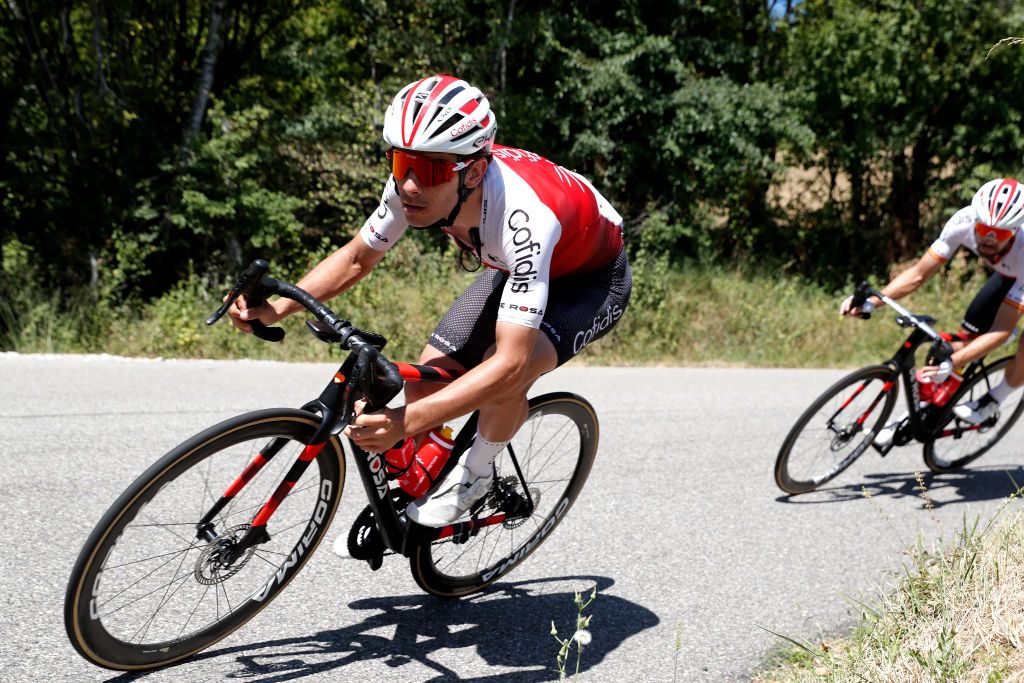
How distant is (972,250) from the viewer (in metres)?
5.86

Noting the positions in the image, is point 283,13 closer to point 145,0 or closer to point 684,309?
point 145,0

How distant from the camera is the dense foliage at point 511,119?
501 inches

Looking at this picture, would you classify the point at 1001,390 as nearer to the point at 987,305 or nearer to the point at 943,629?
the point at 987,305

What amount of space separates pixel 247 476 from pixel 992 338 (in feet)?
16.0

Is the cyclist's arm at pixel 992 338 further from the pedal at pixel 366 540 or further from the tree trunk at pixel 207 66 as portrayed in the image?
the tree trunk at pixel 207 66

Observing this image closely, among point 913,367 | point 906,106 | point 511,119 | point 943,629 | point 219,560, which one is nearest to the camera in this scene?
point 219,560

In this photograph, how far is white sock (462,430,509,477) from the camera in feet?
11.9

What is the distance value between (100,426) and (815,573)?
433cm

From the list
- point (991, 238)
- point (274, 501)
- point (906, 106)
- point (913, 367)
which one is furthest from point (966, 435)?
point (906, 106)

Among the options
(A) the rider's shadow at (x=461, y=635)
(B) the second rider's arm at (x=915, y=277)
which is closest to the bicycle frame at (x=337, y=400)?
(A) the rider's shadow at (x=461, y=635)

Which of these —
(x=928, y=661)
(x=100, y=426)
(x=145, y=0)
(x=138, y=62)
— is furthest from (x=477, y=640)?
(x=145, y=0)

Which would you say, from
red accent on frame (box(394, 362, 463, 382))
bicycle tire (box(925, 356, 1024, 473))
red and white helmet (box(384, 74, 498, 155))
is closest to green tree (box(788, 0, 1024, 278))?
bicycle tire (box(925, 356, 1024, 473))

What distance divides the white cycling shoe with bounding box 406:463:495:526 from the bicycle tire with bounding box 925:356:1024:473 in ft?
13.1

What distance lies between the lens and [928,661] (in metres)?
3.04
